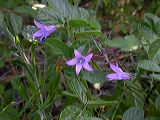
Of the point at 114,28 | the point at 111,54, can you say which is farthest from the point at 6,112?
the point at 114,28

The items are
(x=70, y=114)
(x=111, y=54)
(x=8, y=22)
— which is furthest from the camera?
(x=111, y=54)

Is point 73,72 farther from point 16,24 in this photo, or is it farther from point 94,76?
point 16,24

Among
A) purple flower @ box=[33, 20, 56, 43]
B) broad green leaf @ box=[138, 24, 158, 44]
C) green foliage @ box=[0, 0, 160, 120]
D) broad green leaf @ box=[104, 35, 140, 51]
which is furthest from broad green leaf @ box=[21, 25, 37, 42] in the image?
broad green leaf @ box=[104, 35, 140, 51]

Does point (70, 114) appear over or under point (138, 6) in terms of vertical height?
over

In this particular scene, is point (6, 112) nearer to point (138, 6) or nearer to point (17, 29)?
point (17, 29)

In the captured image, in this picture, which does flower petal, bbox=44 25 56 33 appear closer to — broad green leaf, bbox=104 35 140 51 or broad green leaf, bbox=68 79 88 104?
broad green leaf, bbox=68 79 88 104

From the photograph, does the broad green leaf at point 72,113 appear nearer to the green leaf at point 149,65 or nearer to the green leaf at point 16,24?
the green leaf at point 149,65

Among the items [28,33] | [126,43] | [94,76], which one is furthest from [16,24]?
[126,43]
